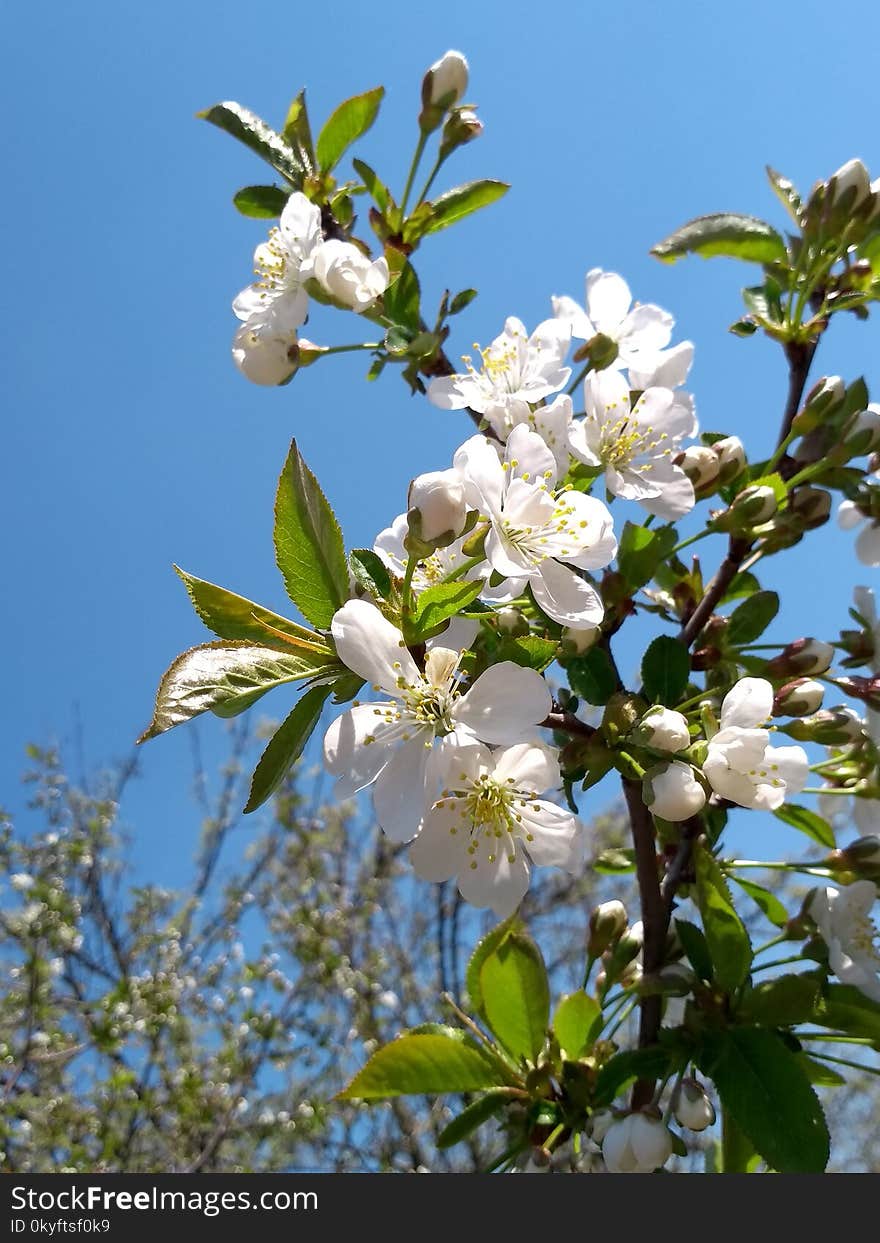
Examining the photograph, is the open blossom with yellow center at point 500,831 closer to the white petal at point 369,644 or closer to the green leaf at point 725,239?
the white petal at point 369,644

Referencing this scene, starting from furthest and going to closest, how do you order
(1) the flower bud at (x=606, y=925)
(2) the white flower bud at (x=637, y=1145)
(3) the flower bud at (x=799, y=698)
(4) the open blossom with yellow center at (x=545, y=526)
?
(1) the flower bud at (x=606, y=925) → (3) the flower bud at (x=799, y=698) → (2) the white flower bud at (x=637, y=1145) → (4) the open blossom with yellow center at (x=545, y=526)

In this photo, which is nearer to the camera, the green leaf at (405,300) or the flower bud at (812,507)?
the flower bud at (812,507)

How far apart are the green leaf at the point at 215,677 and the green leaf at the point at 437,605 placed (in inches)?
4.7

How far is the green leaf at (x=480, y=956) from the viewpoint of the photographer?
3.82ft

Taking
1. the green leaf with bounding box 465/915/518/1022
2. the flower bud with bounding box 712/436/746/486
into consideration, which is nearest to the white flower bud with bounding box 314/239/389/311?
the flower bud with bounding box 712/436/746/486

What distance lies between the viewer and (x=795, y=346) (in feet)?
4.53

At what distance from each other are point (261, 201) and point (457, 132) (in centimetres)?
34

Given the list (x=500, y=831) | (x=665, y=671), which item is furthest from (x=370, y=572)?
(x=665, y=671)

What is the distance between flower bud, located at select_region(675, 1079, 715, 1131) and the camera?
1.10 metres

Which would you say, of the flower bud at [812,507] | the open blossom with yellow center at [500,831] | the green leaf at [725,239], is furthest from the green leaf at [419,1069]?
the green leaf at [725,239]

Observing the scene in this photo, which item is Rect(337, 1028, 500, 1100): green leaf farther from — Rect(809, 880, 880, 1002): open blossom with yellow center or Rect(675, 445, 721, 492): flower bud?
Rect(675, 445, 721, 492): flower bud

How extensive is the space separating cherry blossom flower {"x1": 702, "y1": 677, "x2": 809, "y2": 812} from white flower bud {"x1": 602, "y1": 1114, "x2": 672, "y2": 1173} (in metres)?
0.41
